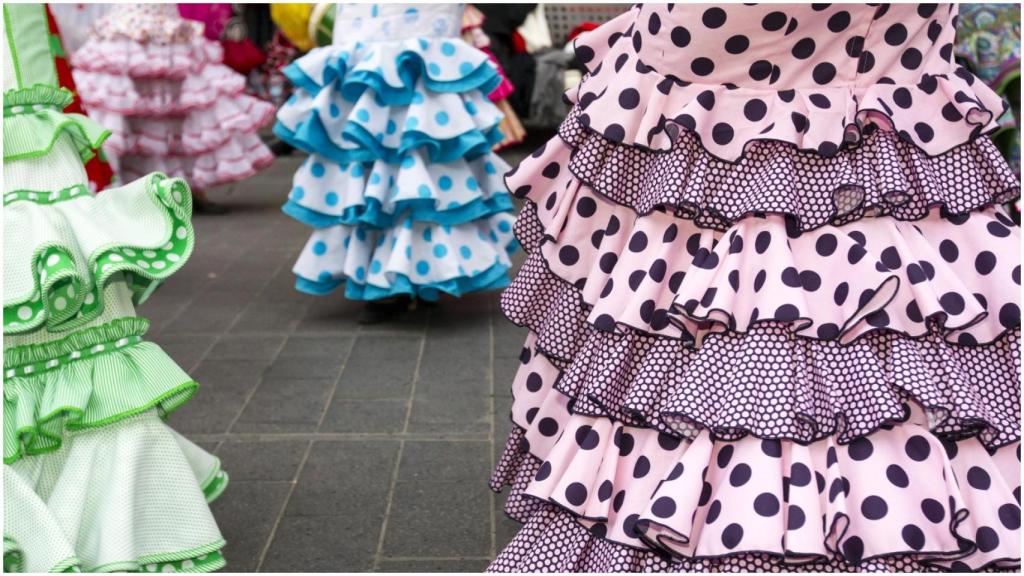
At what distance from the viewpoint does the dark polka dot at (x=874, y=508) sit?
5.77 ft

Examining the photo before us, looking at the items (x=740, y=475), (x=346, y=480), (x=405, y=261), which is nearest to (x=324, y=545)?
(x=346, y=480)

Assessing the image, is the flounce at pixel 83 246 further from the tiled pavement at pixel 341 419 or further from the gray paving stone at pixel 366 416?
the gray paving stone at pixel 366 416

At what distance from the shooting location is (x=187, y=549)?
252 centimetres

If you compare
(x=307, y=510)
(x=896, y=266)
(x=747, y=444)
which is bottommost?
(x=307, y=510)

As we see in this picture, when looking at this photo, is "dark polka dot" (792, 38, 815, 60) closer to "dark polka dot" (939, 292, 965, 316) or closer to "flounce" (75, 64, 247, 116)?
"dark polka dot" (939, 292, 965, 316)

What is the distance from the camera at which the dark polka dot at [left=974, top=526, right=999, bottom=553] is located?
1768mm

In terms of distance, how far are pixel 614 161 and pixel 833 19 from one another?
46 cm

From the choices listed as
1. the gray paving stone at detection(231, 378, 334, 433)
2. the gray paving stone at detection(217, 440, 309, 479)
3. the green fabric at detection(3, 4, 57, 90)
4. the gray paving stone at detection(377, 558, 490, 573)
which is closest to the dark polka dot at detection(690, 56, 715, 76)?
the gray paving stone at detection(377, 558, 490, 573)

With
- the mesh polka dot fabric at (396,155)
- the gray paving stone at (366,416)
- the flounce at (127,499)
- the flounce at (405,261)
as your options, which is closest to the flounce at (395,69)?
the mesh polka dot fabric at (396,155)

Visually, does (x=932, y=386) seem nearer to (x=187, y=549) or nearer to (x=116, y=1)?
(x=187, y=549)

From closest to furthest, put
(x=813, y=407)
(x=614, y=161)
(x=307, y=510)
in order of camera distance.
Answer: (x=813, y=407) < (x=614, y=161) < (x=307, y=510)

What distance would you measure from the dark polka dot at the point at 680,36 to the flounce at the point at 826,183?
0.52 ft

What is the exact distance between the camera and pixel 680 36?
77.7 inches

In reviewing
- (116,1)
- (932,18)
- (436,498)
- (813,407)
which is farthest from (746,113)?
(116,1)
